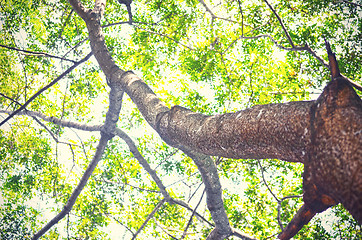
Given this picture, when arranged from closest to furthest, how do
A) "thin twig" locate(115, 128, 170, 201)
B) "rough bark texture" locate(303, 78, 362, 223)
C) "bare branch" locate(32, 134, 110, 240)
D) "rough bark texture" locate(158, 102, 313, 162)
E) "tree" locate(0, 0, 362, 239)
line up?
"rough bark texture" locate(303, 78, 362, 223), "rough bark texture" locate(158, 102, 313, 162), "tree" locate(0, 0, 362, 239), "bare branch" locate(32, 134, 110, 240), "thin twig" locate(115, 128, 170, 201)

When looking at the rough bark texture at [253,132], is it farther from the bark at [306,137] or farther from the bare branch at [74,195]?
the bare branch at [74,195]

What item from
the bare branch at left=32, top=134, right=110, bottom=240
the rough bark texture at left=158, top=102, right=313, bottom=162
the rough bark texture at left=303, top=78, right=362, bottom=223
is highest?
the bare branch at left=32, top=134, right=110, bottom=240

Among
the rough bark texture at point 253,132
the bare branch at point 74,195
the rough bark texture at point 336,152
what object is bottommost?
the rough bark texture at point 336,152

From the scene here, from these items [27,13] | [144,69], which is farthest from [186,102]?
[27,13]

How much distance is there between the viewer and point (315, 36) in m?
5.41

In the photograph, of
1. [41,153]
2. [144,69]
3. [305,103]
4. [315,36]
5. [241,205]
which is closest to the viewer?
[305,103]

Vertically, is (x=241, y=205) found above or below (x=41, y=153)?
below

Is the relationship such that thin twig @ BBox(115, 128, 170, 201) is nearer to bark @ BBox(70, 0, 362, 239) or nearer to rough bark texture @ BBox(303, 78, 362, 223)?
bark @ BBox(70, 0, 362, 239)

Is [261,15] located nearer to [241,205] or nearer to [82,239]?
[241,205]

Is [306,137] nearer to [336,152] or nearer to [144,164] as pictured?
[336,152]

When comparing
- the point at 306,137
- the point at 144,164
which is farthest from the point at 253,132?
the point at 144,164

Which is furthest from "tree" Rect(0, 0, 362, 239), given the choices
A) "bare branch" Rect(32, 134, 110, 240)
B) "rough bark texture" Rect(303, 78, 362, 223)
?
"rough bark texture" Rect(303, 78, 362, 223)

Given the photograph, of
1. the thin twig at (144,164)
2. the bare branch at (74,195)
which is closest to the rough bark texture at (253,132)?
the thin twig at (144,164)

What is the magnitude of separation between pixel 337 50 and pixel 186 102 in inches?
163
